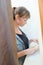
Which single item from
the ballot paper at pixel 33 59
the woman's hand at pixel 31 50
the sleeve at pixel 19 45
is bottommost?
the ballot paper at pixel 33 59

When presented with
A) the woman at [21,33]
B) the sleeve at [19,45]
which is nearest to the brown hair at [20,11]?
the woman at [21,33]

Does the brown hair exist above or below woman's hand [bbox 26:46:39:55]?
above

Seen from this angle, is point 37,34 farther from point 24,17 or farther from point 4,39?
point 4,39

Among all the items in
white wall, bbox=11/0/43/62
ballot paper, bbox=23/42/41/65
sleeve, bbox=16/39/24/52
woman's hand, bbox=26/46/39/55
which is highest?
white wall, bbox=11/0/43/62

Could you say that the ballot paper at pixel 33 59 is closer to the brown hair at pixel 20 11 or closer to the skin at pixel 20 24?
the skin at pixel 20 24

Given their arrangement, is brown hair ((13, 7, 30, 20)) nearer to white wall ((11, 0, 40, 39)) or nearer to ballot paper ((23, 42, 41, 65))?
white wall ((11, 0, 40, 39))

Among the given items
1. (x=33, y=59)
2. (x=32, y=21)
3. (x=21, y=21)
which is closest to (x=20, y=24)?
(x=21, y=21)

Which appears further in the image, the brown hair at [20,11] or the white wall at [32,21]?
the white wall at [32,21]

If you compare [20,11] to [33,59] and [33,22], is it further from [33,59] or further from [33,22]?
[33,59]

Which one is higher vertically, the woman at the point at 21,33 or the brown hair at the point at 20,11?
the brown hair at the point at 20,11

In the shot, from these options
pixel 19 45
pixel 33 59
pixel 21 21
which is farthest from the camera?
pixel 33 59

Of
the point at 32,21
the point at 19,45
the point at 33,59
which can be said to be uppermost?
the point at 32,21

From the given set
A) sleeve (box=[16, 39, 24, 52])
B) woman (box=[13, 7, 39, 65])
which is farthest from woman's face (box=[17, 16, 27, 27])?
sleeve (box=[16, 39, 24, 52])

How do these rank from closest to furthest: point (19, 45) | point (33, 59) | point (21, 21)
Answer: point (19, 45), point (21, 21), point (33, 59)
